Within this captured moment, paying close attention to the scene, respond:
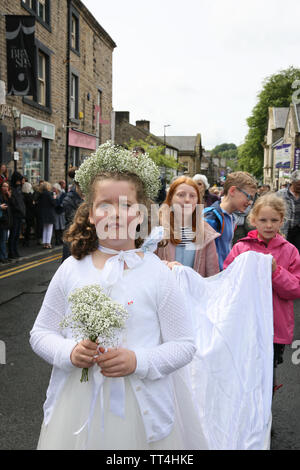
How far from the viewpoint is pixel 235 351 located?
9.91 ft

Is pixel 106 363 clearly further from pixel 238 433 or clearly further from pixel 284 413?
pixel 284 413

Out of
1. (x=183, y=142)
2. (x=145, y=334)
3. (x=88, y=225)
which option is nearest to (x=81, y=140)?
(x=88, y=225)

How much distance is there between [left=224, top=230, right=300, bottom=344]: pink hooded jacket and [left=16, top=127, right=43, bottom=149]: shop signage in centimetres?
1114

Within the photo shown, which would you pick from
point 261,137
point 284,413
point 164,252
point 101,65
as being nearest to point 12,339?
A: point 164,252

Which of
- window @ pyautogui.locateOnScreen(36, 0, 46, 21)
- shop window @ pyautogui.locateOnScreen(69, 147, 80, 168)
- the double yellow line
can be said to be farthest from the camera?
shop window @ pyautogui.locateOnScreen(69, 147, 80, 168)

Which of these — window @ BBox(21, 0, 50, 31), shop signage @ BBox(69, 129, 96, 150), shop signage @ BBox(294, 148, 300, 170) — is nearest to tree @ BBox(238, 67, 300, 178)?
shop signage @ BBox(294, 148, 300, 170)

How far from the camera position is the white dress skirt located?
1.80 meters

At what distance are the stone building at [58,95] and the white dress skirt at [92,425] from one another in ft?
40.9

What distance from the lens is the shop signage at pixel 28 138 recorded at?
1357 centimetres

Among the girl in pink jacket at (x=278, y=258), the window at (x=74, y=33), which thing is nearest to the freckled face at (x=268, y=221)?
the girl in pink jacket at (x=278, y=258)

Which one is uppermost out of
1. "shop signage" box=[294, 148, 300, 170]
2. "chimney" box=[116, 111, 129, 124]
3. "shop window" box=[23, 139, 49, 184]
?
"chimney" box=[116, 111, 129, 124]

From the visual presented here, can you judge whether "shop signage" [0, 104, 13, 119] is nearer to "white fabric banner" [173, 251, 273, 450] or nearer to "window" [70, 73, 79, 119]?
"window" [70, 73, 79, 119]

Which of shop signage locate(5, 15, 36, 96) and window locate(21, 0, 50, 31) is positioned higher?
window locate(21, 0, 50, 31)

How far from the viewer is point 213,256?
3721 mm
